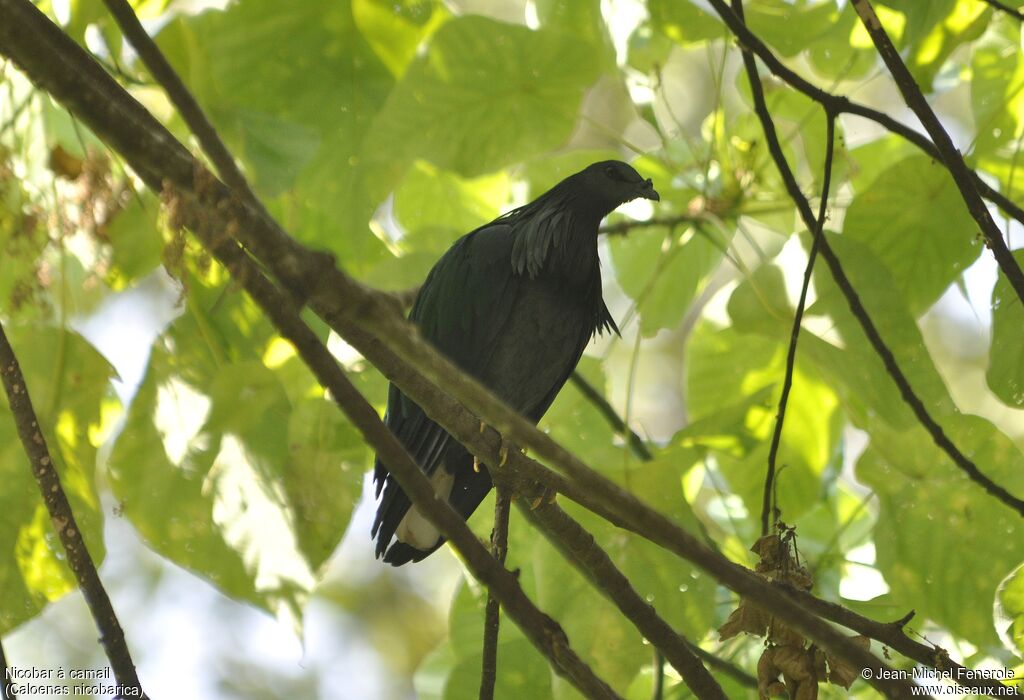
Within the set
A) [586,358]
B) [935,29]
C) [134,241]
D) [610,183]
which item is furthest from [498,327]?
[935,29]

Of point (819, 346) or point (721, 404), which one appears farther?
point (721, 404)

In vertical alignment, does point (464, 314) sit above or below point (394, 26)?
below

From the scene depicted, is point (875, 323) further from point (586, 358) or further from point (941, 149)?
point (586, 358)

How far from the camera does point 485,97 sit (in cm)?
295

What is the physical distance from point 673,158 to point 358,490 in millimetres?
1767

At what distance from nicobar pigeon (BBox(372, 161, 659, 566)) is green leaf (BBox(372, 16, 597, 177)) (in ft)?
1.28

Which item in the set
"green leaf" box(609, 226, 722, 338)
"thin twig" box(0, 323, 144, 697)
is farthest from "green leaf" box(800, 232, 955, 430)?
"thin twig" box(0, 323, 144, 697)

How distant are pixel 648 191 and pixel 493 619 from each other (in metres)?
1.60

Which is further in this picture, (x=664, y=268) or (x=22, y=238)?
(x=664, y=268)

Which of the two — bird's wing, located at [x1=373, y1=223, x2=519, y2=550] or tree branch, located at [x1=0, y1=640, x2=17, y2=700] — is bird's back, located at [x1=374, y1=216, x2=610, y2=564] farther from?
tree branch, located at [x1=0, y1=640, x2=17, y2=700]

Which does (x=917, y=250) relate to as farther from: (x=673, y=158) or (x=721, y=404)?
(x=673, y=158)

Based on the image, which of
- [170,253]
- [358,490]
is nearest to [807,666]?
[358,490]

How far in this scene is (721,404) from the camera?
322cm

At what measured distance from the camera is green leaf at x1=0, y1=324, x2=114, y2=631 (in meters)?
2.28
